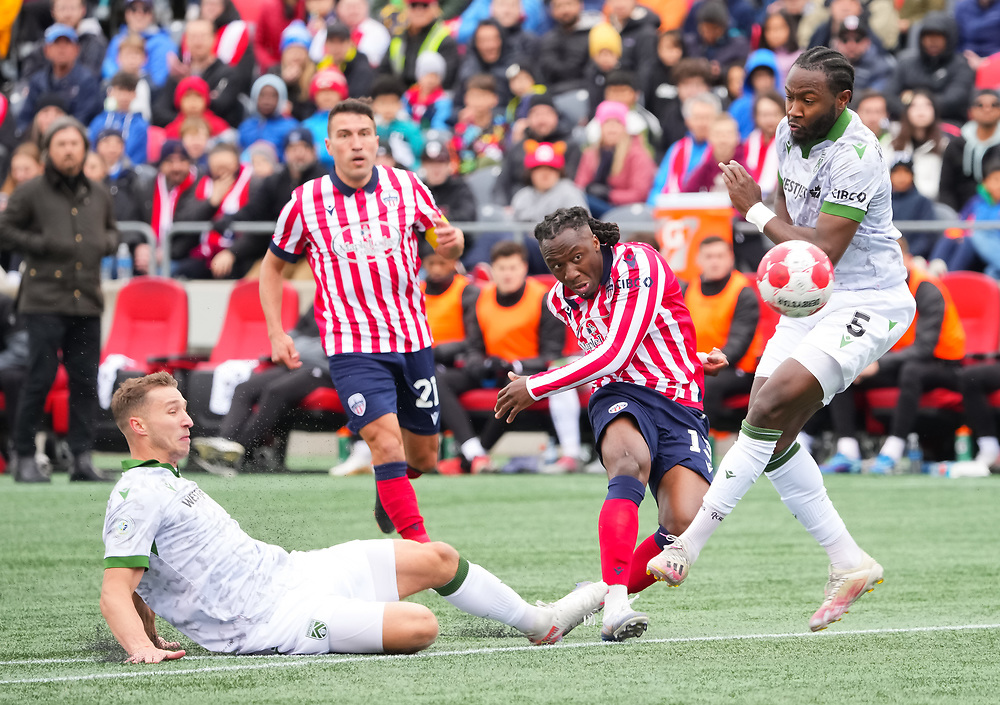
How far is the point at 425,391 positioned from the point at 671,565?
7.83 ft

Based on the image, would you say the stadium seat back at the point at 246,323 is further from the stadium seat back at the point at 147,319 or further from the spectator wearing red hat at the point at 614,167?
the spectator wearing red hat at the point at 614,167

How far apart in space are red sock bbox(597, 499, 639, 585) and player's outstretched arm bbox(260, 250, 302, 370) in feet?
7.91

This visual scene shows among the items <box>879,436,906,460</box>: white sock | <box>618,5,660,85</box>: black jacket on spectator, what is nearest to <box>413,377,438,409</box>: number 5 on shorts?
<box>879,436,906,460</box>: white sock

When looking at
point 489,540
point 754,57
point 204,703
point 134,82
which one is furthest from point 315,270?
point 134,82

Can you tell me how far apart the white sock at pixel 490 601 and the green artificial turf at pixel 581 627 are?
0.11 m

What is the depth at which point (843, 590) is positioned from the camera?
5285 millimetres

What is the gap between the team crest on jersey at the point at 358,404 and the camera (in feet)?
22.4

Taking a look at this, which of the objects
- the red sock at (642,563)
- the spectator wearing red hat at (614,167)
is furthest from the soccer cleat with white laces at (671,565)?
the spectator wearing red hat at (614,167)

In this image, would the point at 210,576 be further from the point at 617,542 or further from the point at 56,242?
the point at 56,242

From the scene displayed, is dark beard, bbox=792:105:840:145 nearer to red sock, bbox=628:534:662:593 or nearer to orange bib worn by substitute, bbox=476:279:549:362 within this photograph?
red sock, bbox=628:534:662:593

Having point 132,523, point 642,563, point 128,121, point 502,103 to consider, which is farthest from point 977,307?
point 128,121

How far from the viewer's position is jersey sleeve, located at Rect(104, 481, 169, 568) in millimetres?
4547

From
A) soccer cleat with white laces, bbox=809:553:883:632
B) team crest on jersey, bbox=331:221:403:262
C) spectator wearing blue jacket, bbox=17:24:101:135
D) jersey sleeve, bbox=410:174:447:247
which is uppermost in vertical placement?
spectator wearing blue jacket, bbox=17:24:101:135

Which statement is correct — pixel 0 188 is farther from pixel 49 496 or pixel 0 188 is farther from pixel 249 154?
pixel 49 496
